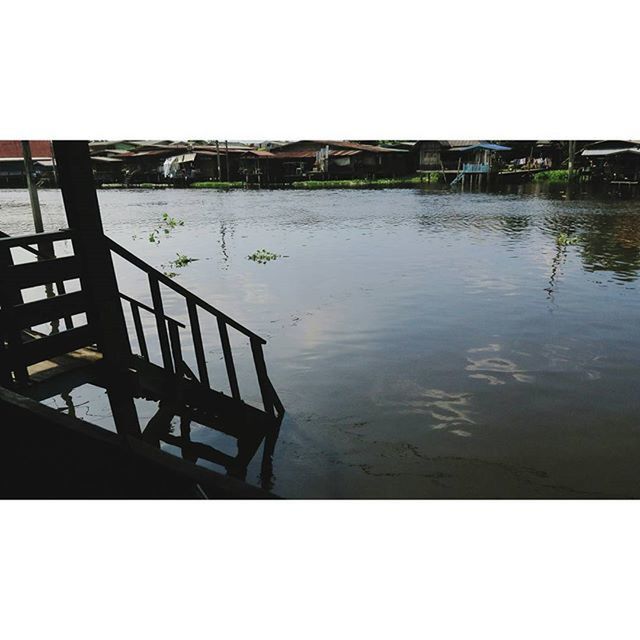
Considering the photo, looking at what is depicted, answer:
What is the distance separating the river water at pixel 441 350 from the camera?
644 cm

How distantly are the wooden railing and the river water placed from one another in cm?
80

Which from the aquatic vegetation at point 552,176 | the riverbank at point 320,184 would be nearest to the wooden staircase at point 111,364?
the riverbank at point 320,184

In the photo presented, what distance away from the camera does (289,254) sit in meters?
19.3

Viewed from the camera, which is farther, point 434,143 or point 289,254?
point 434,143

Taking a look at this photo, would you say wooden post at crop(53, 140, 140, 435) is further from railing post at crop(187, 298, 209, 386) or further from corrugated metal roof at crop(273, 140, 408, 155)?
corrugated metal roof at crop(273, 140, 408, 155)

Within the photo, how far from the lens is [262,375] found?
7254mm

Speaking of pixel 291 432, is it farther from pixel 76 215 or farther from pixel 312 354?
pixel 76 215

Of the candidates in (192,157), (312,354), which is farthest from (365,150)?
(312,354)

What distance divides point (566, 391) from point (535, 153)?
56539 mm

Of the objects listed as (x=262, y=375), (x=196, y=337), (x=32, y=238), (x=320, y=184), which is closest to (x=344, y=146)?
(x=320, y=184)

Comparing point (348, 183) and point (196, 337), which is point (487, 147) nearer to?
point (348, 183)

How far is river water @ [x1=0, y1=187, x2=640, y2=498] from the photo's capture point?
644cm

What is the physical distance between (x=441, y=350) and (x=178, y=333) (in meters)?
5.15

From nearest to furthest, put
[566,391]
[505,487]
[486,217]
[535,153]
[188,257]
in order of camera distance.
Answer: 1. [505,487]
2. [566,391]
3. [188,257]
4. [486,217]
5. [535,153]
